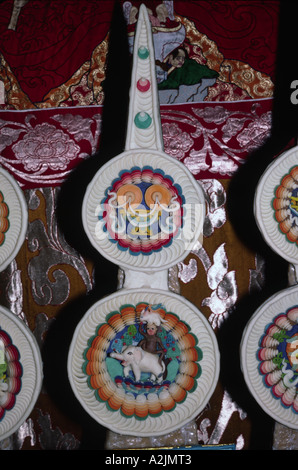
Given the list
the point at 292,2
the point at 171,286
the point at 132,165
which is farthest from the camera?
the point at 292,2

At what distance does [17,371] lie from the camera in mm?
802

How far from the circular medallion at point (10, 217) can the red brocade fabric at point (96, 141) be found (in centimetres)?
25

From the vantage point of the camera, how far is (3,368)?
31.9 inches

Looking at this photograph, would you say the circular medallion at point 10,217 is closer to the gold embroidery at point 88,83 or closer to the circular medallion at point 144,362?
the circular medallion at point 144,362

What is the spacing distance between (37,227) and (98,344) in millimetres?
340

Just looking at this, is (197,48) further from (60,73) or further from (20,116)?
(20,116)

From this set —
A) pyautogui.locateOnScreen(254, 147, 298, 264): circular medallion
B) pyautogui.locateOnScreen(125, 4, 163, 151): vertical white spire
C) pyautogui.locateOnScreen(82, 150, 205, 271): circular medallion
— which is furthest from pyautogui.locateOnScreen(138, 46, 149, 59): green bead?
pyautogui.locateOnScreen(254, 147, 298, 264): circular medallion

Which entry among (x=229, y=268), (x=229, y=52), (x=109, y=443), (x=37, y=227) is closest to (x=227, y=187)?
(x=229, y=268)

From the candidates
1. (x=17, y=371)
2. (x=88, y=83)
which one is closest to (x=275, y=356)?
(x=17, y=371)

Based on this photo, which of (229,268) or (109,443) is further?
(229,268)

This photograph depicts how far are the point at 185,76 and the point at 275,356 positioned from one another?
57cm

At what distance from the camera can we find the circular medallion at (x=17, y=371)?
0.79 metres

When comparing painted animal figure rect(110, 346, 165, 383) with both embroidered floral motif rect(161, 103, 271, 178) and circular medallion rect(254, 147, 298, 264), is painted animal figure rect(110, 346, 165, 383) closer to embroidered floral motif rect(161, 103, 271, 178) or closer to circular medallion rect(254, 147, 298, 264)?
circular medallion rect(254, 147, 298, 264)

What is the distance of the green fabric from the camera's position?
3.47 feet
